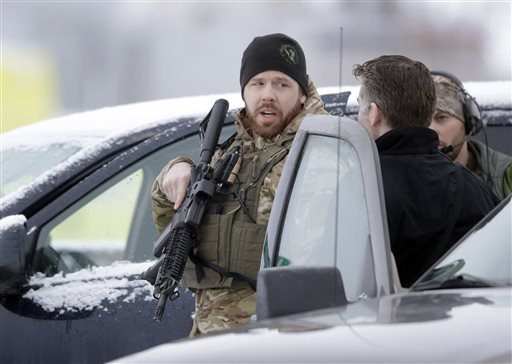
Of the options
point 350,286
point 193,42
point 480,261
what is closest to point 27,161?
point 193,42

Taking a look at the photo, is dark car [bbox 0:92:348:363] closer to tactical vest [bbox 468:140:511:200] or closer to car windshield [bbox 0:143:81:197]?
car windshield [bbox 0:143:81:197]

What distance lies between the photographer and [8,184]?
22.2 feet

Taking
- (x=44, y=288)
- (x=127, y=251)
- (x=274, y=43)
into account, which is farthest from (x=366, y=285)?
(x=127, y=251)

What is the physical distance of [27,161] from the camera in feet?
22.7

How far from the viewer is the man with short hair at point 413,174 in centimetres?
416

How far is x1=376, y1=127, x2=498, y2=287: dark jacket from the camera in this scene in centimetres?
416

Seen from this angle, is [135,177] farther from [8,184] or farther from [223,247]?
[223,247]

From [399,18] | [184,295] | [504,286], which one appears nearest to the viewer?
[504,286]

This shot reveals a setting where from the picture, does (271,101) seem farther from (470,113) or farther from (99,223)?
(99,223)

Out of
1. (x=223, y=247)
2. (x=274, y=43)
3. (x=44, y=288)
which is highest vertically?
(x=274, y=43)

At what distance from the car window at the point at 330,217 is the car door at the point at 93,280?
193 cm

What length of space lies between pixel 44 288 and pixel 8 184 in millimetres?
653

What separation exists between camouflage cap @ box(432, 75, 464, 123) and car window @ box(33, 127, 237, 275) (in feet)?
2.94

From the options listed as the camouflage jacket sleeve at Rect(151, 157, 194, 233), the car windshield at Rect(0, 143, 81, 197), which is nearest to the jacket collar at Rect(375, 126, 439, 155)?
the camouflage jacket sleeve at Rect(151, 157, 194, 233)
